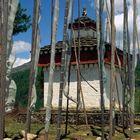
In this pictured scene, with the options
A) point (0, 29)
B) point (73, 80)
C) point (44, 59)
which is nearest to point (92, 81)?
point (73, 80)

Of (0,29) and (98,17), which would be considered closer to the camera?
(0,29)

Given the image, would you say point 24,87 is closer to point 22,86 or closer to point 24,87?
point 24,87

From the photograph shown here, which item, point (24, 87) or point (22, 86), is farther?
point (22, 86)

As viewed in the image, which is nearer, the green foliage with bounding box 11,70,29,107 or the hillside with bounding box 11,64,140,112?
the green foliage with bounding box 11,70,29,107

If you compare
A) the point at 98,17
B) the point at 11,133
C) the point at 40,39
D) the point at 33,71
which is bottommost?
the point at 11,133

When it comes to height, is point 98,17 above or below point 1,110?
above

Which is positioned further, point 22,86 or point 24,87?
point 22,86

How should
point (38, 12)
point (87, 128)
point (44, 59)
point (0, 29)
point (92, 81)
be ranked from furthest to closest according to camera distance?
point (44, 59), point (92, 81), point (87, 128), point (38, 12), point (0, 29)

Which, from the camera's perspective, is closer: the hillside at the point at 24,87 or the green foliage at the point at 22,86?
the green foliage at the point at 22,86

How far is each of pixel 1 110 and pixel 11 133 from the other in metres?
6.57

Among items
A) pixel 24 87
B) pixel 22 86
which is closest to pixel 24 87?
pixel 24 87

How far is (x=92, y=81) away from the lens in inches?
1034

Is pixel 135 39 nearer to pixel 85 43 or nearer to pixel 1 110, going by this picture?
pixel 1 110

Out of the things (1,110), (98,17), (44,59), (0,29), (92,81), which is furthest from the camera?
(44,59)
